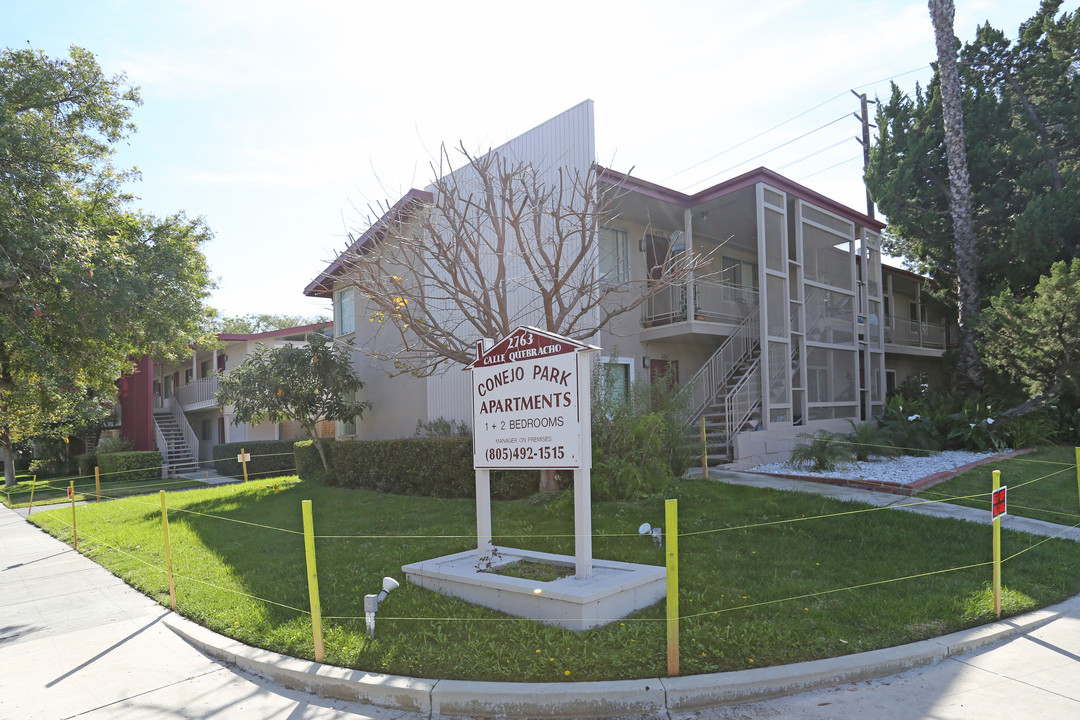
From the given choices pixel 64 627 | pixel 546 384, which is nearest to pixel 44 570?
pixel 64 627

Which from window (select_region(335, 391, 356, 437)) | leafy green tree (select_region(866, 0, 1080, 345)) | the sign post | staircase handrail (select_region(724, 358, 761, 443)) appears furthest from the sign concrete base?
leafy green tree (select_region(866, 0, 1080, 345))

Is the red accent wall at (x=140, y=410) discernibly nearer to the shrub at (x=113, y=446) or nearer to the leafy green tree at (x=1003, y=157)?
the shrub at (x=113, y=446)

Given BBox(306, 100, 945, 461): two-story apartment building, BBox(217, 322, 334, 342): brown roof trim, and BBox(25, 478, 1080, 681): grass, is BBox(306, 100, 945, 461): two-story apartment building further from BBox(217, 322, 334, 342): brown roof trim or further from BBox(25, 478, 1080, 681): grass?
BBox(217, 322, 334, 342): brown roof trim

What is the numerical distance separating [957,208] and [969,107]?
11.8 feet

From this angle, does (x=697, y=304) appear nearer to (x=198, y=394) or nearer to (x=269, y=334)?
(x=269, y=334)

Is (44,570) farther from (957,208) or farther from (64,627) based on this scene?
(957,208)

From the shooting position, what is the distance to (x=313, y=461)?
55.7ft

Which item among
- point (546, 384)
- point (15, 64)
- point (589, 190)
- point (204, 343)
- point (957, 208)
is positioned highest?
point (15, 64)

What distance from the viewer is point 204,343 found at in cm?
1920

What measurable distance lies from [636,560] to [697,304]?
32.0 ft

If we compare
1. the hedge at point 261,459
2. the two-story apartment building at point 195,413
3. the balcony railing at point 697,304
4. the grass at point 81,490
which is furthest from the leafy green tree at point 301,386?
the balcony railing at point 697,304

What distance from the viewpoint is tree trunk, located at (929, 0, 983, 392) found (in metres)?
17.0

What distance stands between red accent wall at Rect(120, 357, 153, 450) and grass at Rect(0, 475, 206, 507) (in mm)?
2497

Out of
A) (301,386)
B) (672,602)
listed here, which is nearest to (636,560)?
(672,602)
